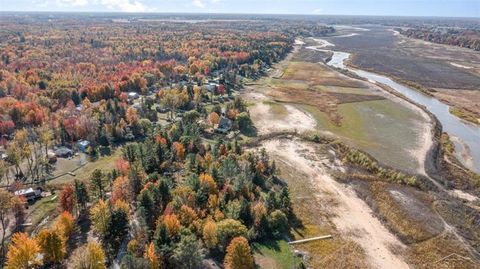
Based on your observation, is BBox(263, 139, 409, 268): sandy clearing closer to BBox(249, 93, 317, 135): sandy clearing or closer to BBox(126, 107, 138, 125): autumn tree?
BBox(249, 93, 317, 135): sandy clearing

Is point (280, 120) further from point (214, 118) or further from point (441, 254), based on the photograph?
point (441, 254)

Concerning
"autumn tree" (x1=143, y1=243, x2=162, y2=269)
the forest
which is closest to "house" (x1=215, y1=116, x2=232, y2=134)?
the forest

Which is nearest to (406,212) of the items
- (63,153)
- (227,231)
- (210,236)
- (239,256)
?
(227,231)

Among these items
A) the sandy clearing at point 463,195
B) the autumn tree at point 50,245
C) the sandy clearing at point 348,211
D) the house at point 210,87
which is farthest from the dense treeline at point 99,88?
the sandy clearing at point 463,195

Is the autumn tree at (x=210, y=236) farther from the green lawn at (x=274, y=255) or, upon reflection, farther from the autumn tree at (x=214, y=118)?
the autumn tree at (x=214, y=118)

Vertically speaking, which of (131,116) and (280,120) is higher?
(131,116)

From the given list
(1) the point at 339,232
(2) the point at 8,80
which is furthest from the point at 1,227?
(2) the point at 8,80
